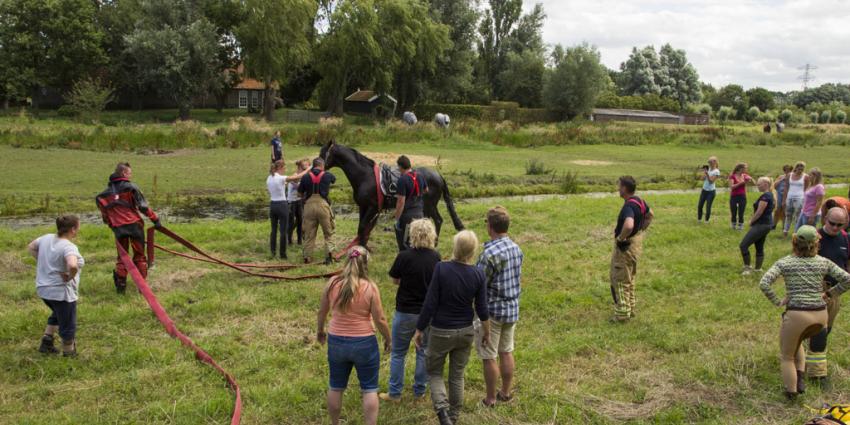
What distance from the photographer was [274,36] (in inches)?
1916

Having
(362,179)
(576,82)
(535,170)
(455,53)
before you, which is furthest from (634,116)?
(362,179)

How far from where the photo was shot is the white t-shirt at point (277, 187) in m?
11.1

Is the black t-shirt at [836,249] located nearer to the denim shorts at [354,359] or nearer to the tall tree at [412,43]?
the denim shorts at [354,359]

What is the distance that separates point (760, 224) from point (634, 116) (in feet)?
214

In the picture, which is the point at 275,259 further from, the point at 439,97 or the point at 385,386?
the point at 439,97

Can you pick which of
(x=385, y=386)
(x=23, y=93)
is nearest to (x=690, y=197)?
(x=385, y=386)

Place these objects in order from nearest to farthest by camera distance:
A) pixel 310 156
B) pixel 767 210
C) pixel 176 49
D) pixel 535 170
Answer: pixel 767 210 → pixel 535 170 → pixel 310 156 → pixel 176 49

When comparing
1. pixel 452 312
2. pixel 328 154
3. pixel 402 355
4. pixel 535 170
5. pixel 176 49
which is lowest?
pixel 402 355

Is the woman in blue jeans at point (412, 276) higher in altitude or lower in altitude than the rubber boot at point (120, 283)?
higher

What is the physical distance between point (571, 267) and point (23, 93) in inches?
2078

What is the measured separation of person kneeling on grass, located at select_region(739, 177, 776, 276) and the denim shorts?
7.95 metres

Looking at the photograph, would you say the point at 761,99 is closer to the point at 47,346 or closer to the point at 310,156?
the point at 310,156

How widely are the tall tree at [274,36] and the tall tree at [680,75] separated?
203 feet

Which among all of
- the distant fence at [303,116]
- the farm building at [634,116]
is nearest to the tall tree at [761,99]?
the farm building at [634,116]
